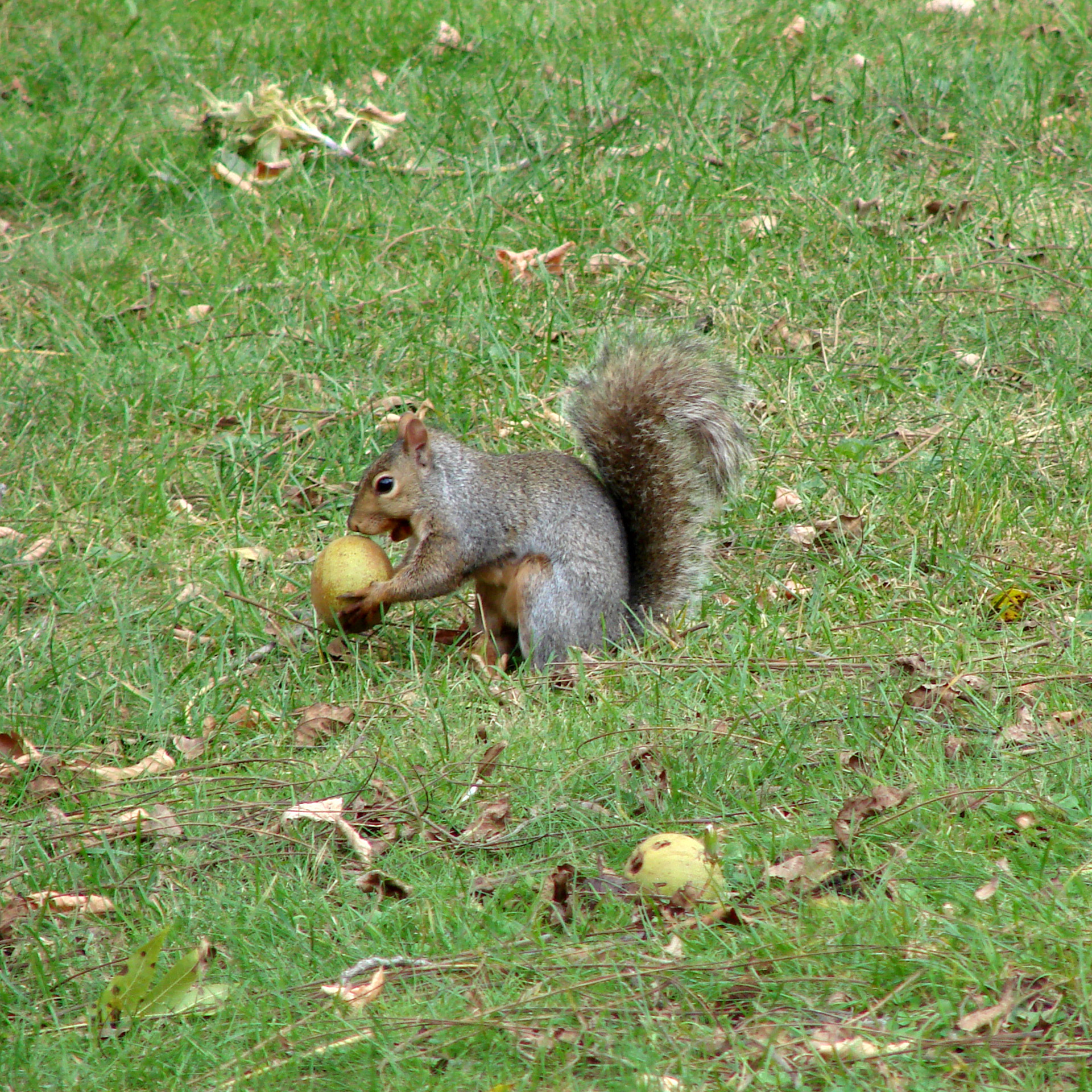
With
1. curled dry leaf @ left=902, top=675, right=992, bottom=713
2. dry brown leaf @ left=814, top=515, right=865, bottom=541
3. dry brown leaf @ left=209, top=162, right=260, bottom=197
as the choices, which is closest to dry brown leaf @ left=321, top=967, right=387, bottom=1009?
curled dry leaf @ left=902, top=675, right=992, bottom=713

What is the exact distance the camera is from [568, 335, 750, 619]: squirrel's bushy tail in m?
3.16

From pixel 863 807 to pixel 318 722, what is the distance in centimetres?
112

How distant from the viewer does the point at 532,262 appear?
4.47m

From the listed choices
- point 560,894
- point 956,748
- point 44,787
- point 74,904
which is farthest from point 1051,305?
point 74,904

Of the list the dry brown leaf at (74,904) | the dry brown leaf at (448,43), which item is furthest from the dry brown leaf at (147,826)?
the dry brown leaf at (448,43)

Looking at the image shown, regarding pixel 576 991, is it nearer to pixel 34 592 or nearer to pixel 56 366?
pixel 34 592

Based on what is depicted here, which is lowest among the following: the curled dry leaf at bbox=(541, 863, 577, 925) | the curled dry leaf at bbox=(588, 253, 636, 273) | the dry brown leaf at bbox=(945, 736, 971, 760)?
the curled dry leaf at bbox=(541, 863, 577, 925)

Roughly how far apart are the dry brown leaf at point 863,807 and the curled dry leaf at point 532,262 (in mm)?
2615

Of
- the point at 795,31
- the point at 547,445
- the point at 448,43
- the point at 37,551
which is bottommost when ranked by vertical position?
the point at 37,551

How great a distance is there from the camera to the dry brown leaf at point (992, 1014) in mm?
1672

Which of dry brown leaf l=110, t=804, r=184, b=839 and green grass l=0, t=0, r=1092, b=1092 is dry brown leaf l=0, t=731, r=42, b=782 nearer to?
green grass l=0, t=0, r=1092, b=1092

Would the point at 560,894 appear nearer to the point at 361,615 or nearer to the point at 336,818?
the point at 336,818

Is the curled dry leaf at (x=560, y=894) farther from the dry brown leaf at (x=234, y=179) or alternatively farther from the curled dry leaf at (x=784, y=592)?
the dry brown leaf at (x=234, y=179)

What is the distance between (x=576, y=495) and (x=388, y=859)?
3.90 ft
